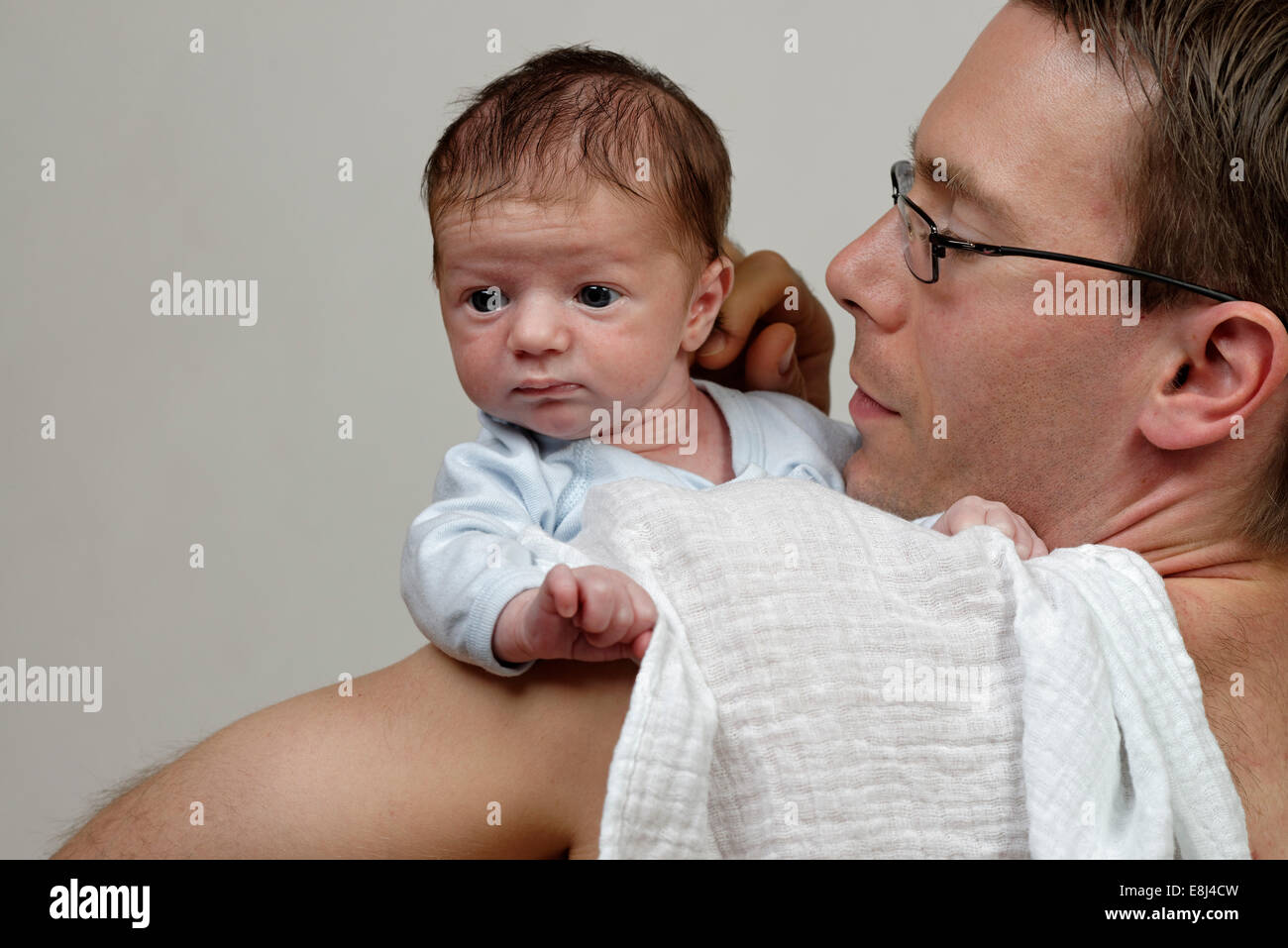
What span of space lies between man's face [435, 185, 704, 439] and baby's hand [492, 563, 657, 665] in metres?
0.42

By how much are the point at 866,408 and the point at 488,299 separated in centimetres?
57

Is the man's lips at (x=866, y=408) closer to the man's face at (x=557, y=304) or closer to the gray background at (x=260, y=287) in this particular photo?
the man's face at (x=557, y=304)

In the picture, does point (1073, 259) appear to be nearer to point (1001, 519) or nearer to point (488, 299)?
point (1001, 519)

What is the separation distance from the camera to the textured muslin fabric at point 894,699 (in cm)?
138

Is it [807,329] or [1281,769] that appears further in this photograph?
[807,329]

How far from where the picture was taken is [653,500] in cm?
148

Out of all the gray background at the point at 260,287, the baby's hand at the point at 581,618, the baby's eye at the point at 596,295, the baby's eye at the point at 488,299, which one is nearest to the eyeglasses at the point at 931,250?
the baby's eye at the point at 596,295

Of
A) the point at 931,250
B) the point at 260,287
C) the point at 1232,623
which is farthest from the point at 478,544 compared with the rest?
the point at 260,287

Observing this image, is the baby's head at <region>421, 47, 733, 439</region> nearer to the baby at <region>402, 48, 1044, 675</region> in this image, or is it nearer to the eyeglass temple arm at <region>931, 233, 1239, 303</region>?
the baby at <region>402, 48, 1044, 675</region>

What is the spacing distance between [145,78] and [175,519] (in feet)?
4.15

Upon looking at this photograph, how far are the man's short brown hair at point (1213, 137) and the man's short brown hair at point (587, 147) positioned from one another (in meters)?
0.55

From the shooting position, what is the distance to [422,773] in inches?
60.2
